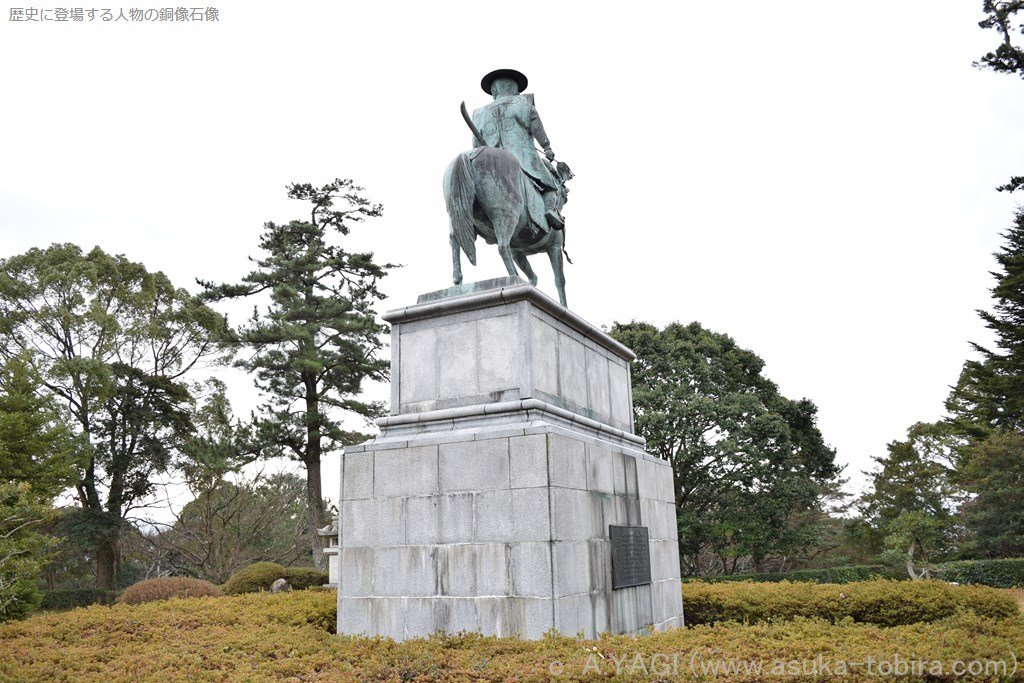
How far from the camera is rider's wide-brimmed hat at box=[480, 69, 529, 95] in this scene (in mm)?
9445

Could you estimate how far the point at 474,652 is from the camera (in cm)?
555

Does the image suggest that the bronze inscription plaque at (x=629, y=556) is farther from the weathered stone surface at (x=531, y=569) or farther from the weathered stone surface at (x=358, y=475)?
the weathered stone surface at (x=358, y=475)

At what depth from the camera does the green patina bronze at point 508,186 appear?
8.52 metres

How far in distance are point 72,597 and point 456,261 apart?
94.2 ft

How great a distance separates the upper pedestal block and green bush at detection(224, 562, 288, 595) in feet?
47.4

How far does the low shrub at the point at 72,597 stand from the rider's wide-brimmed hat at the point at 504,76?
90.0ft

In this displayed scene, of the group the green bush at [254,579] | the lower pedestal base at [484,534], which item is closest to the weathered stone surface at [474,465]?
the lower pedestal base at [484,534]

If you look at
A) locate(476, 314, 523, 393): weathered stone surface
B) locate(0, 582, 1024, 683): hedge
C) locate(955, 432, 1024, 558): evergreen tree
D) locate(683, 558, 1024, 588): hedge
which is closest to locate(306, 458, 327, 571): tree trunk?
locate(683, 558, 1024, 588): hedge

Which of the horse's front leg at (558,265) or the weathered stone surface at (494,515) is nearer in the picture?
the weathered stone surface at (494,515)

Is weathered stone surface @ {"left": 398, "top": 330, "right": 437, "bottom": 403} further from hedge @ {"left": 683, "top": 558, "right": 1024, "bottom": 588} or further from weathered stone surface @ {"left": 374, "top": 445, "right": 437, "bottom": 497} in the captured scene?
hedge @ {"left": 683, "top": 558, "right": 1024, "bottom": 588}

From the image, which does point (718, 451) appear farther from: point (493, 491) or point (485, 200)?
point (493, 491)

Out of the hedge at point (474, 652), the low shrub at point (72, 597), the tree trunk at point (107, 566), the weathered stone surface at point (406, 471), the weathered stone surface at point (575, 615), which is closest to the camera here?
the hedge at point (474, 652)

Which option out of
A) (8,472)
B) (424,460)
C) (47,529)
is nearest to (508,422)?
(424,460)

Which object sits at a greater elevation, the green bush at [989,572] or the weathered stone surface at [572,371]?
the weathered stone surface at [572,371]
